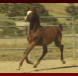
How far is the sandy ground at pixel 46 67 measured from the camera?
736 cm

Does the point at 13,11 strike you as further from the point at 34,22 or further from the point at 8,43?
the point at 34,22

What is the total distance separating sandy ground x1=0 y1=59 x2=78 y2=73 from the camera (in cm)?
736

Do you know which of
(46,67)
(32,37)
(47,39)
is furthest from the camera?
(46,67)

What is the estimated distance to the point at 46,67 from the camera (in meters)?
8.05

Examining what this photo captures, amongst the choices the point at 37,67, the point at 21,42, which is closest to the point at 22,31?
the point at 21,42

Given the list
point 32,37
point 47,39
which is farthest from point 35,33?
point 47,39

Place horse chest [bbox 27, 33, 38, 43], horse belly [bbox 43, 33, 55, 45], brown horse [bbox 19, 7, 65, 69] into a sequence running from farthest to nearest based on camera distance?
horse belly [bbox 43, 33, 55, 45] < horse chest [bbox 27, 33, 38, 43] < brown horse [bbox 19, 7, 65, 69]

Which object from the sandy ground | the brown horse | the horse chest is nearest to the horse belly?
the brown horse

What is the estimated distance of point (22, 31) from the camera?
10.9m

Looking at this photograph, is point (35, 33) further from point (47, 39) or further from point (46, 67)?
point (46, 67)

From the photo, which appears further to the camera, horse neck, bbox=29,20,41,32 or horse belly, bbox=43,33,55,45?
horse belly, bbox=43,33,55,45

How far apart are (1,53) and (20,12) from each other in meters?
21.3

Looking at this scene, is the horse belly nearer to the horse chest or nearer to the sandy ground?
the horse chest

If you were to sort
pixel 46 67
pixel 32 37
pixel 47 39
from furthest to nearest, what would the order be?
1. pixel 46 67
2. pixel 47 39
3. pixel 32 37
